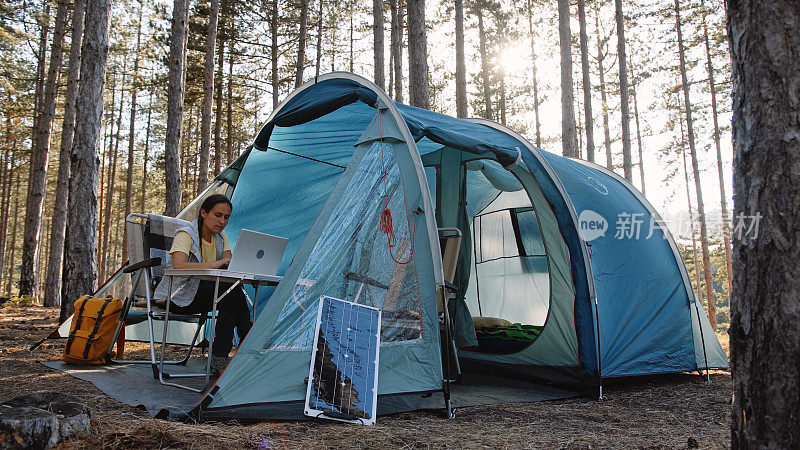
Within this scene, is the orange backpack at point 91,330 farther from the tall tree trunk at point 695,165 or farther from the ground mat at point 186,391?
the tall tree trunk at point 695,165

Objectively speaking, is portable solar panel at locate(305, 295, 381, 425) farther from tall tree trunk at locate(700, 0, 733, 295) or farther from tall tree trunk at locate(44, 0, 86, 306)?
tall tree trunk at locate(700, 0, 733, 295)

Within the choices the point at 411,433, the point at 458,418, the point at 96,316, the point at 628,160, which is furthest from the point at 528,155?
the point at 628,160

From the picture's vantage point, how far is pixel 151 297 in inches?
164

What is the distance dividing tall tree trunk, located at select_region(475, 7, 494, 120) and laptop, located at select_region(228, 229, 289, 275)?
14.3 metres

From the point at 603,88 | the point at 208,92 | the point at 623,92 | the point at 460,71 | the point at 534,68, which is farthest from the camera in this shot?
the point at 534,68

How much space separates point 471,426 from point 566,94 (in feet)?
28.1

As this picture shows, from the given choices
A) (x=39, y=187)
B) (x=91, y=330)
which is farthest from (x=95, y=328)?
(x=39, y=187)

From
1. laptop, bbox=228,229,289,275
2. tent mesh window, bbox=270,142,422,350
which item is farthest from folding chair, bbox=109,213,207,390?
tent mesh window, bbox=270,142,422,350

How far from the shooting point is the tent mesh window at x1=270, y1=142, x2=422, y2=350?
10.2 feet

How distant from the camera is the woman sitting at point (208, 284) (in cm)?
380

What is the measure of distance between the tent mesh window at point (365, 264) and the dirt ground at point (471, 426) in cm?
52

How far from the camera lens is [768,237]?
5.72 feet

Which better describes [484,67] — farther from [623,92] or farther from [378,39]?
[378,39]

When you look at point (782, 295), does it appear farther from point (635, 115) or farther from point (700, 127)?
point (635, 115)
